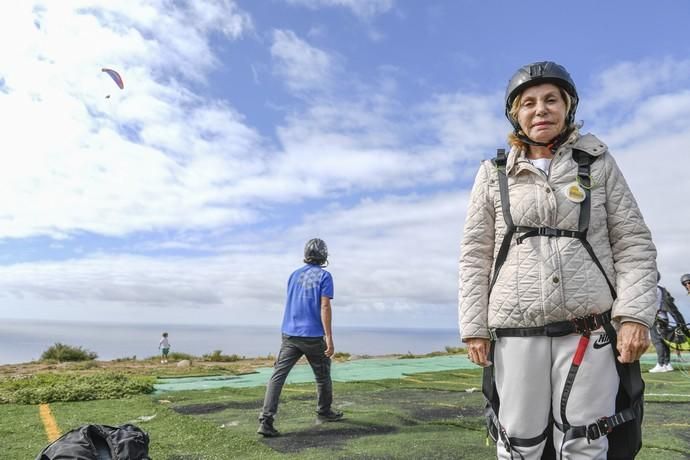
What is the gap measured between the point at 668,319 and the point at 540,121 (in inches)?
389

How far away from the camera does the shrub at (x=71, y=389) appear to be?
7.71 m

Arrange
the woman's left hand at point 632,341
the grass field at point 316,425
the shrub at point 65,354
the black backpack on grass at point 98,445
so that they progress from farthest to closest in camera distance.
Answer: the shrub at point 65,354 → the grass field at point 316,425 → the black backpack on grass at point 98,445 → the woman's left hand at point 632,341

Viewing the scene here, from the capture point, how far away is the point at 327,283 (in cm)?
599

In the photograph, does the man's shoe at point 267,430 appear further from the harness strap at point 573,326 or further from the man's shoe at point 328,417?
the harness strap at point 573,326

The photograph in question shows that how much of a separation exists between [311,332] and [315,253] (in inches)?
35.4

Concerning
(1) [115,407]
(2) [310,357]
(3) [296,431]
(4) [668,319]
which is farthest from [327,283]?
(4) [668,319]

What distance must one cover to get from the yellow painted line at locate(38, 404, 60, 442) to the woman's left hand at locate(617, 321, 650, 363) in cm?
528

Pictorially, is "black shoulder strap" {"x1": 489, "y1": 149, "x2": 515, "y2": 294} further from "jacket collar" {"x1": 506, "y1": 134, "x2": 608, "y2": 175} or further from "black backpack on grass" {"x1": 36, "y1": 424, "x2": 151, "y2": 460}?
"black backpack on grass" {"x1": 36, "y1": 424, "x2": 151, "y2": 460}

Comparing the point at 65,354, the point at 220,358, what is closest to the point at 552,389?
the point at 220,358

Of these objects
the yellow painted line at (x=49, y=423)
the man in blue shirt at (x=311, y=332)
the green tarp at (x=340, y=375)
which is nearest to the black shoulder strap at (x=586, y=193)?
the man in blue shirt at (x=311, y=332)

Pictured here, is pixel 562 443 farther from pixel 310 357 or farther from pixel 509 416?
pixel 310 357

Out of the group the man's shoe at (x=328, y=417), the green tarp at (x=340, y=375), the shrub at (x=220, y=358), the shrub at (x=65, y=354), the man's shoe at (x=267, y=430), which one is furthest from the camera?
the shrub at (x=65, y=354)

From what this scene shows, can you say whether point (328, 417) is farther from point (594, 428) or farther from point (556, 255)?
point (556, 255)

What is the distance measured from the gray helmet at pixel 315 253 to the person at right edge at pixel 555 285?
3.57m
